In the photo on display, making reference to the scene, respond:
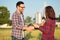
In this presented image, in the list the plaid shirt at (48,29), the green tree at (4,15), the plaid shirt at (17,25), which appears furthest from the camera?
the green tree at (4,15)

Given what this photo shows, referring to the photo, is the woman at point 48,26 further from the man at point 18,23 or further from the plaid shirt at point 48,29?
the man at point 18,23

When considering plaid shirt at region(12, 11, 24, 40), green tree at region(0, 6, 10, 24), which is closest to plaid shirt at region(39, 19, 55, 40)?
plaid shirt at region(12, 11, 24, 40)

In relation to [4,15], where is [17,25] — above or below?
above

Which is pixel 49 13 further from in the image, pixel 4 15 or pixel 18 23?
pixel 4 15

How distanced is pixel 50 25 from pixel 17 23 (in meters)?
0.72

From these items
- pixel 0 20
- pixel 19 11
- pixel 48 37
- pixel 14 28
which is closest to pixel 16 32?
pixel 14 28

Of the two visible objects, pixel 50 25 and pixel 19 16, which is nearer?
pixel 50 25

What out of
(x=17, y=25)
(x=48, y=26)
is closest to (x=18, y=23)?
(x=17, y=25)

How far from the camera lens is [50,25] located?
13.0 feet

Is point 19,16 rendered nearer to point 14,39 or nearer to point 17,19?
point 17,19

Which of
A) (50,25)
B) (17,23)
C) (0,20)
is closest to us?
(50,25)

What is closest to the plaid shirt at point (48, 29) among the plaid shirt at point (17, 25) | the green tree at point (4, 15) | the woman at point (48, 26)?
the woman at point (48, 26)

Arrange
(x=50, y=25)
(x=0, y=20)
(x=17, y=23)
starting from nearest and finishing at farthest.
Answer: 1. (x=50, y=25)
2. (x=17, y=23)
3. (x=0, y=20)

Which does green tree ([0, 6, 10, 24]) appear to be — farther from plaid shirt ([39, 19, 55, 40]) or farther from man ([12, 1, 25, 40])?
plaid shirt ([39, 19, 55, 40])
